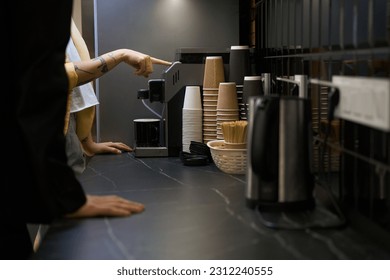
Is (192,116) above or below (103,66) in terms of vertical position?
below

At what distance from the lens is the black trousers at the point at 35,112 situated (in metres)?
1.02

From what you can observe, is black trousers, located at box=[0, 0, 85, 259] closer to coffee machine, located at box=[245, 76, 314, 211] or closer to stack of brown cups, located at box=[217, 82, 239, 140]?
coffee machine, located at box=[245, 76, 314, 211]

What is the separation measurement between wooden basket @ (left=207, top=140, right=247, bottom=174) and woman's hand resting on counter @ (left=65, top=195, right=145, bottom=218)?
431mm

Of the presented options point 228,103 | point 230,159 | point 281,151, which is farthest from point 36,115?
point 228,103

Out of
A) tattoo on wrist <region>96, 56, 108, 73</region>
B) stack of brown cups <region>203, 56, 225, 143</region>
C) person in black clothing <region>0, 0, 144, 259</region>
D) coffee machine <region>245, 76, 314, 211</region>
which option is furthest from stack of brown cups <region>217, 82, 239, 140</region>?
person in black clothing <region>0, 0, 144, 259</region>

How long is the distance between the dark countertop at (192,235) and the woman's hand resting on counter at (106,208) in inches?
0.7

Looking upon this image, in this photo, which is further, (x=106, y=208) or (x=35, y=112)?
(x=106, y=208)

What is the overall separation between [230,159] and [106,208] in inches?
20.6

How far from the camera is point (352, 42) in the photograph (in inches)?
44.2

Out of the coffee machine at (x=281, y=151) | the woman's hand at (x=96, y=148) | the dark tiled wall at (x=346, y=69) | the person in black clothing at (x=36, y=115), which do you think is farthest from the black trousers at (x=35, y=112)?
the woman's hand at (x=96, y=148)

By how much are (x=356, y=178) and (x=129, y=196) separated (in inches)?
22.4

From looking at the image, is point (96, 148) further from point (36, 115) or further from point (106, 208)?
point (36, 115)

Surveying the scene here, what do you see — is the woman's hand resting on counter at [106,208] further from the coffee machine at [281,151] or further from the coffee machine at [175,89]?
the coffee machine at [175,89]

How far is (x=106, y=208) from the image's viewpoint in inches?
48.8
